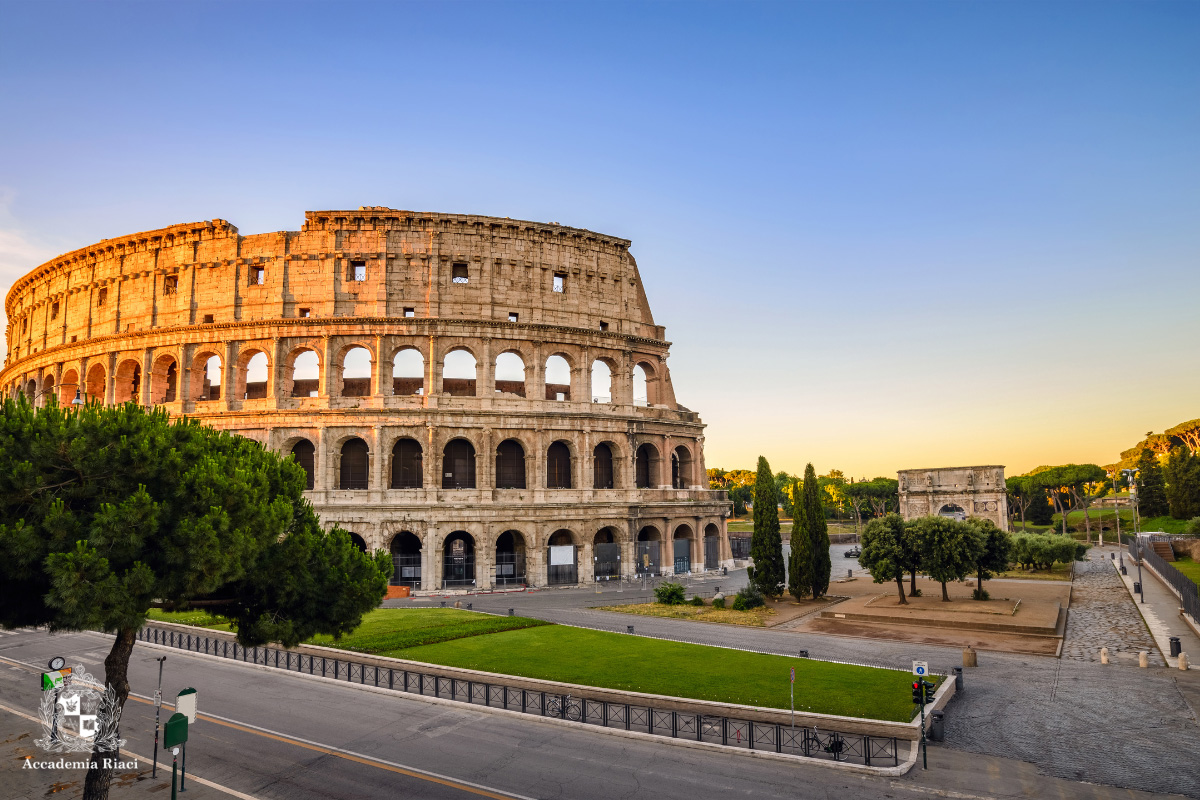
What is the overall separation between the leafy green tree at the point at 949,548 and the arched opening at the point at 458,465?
90.8 feet

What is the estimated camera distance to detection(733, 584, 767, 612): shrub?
34875 millimetres

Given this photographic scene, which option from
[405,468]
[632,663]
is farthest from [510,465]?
[632,663]

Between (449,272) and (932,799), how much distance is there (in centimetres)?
4041

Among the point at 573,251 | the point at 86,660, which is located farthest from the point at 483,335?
the point at 86,660

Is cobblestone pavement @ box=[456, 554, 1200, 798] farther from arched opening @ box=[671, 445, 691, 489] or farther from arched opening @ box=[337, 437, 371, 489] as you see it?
arched opening @ box=[671, 445, 691, 489]

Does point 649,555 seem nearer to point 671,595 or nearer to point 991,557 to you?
point 671,595

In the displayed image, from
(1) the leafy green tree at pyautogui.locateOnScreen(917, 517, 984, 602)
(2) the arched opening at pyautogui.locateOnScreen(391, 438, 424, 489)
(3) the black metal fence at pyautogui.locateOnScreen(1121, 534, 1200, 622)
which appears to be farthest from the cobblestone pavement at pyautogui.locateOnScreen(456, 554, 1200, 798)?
(2) the arched opening at pyautogui.locateOnScreen(391, 438, 424, 489)

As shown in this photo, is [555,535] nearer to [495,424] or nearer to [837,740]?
[495,424]

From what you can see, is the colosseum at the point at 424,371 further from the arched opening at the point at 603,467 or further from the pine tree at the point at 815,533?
the pine tree at the point at 815,533

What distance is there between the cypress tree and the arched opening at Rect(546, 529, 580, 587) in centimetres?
1459

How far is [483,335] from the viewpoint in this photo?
45.1 m

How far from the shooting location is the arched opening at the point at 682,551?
5022cm

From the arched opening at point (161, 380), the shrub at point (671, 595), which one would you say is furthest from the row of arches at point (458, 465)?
the shrub at point (671, 595)

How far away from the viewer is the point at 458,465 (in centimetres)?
4566
